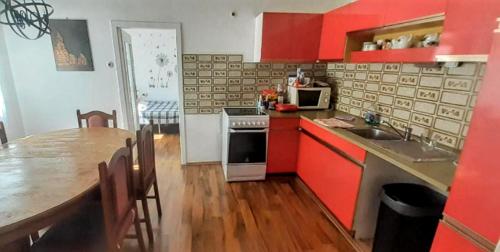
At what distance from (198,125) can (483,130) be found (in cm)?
291

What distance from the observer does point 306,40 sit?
2.88 metres

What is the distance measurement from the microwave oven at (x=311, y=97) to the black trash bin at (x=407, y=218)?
4.91 feet

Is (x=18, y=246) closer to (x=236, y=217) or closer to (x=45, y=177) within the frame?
(x=45, y=177)

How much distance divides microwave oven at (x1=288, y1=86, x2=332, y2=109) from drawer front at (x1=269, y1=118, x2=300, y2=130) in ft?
0.89

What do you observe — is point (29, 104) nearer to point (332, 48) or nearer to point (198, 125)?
point (198, 125)

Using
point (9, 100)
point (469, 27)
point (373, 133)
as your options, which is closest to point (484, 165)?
point (469, 27)

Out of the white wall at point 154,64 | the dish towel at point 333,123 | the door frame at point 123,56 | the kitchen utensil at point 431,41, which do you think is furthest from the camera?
the white wall at point 154,64

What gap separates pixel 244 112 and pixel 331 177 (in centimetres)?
130

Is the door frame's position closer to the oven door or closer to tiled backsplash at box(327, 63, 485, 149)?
the oven door

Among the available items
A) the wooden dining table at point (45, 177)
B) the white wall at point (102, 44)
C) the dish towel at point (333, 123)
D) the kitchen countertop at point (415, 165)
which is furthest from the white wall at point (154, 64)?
the kitchen countertop at point (415, 165)

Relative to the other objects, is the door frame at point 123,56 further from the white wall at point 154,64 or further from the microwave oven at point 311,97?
the white wall at point 154,64

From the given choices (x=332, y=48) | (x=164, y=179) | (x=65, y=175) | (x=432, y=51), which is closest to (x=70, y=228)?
(x=65, y=175)

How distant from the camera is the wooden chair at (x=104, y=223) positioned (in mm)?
1248

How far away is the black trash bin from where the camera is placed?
1531 mm
